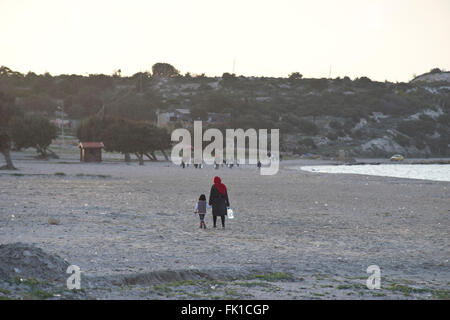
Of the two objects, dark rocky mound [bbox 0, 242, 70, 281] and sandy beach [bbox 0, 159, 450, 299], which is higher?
dark rocky mound [bbox 0, 242, 70, 281]

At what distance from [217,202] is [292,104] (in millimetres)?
137048

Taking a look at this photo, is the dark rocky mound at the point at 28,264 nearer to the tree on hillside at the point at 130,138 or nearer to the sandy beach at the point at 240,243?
the sandy beach at the point at 240,243

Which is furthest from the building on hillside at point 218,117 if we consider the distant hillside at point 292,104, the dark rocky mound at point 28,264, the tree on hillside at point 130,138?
the dark rocky mound at point 28,264

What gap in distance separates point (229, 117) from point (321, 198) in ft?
332

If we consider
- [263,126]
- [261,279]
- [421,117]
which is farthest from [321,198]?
[421,117]

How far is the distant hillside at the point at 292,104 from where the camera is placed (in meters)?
121

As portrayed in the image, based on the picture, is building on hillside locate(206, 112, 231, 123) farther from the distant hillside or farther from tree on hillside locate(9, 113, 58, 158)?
tree on hillside locate(9, 113, 58, 158)

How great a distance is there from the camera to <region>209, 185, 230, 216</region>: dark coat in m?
16.7

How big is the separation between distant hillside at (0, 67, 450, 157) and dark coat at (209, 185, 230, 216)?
85024mm

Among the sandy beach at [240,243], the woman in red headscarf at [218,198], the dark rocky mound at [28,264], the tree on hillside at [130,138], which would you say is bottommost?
the sandy beach at [240,243]

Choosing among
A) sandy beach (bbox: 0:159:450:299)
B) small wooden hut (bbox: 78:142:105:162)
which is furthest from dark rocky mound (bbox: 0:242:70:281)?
small wooden hut (bbox: 78:142:105:162)

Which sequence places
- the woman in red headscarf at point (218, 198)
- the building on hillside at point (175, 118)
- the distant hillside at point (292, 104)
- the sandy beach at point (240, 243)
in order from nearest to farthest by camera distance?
the sandy beach at point (240, 243) → the woman in red headscarf at point (218, 198) → the building on hillside at point (175, 118) → the distant hillside at point (292, 104)

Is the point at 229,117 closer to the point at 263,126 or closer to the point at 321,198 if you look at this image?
the point at 263,126

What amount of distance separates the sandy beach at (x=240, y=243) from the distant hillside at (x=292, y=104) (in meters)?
79.6
